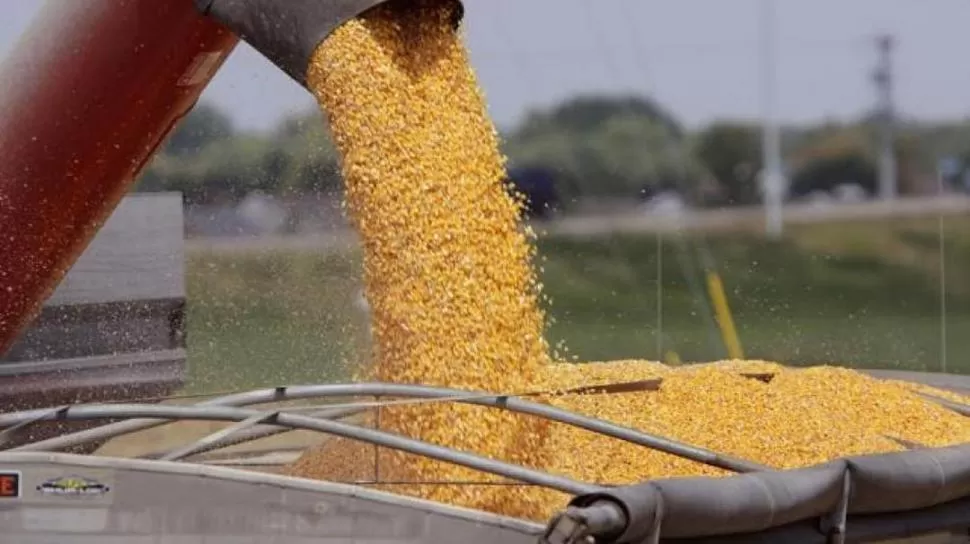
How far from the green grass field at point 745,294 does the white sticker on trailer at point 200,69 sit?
134cm

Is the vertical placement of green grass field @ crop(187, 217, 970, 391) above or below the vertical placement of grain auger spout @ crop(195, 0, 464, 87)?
below

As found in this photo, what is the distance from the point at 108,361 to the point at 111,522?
8.76 feet

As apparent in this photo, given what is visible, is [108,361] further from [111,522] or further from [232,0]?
[111,522]

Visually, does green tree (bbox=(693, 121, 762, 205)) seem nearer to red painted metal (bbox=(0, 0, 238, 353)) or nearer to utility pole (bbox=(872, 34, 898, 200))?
utility pole (bbox=(872, 34, 898, 200))

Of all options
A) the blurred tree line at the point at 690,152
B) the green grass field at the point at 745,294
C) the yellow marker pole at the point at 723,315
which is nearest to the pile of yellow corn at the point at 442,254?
the green grass field at the point at 745,294

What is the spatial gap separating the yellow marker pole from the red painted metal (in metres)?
8.23

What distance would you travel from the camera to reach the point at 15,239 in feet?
20.8

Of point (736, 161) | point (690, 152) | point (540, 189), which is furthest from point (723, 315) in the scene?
point (690, 152)

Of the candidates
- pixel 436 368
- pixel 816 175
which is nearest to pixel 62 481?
pixel 436 368

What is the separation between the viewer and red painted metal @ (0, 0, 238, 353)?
612 cm

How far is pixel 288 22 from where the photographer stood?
19.4 ft

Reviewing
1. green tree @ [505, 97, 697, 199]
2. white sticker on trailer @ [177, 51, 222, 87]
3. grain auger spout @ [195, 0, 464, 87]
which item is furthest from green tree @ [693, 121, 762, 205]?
grain auger spout @ [195, 0, 464, 87]

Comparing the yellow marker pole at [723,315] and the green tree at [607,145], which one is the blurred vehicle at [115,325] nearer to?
the yellow marker pole at [723,315]

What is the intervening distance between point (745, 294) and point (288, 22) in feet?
42.1
